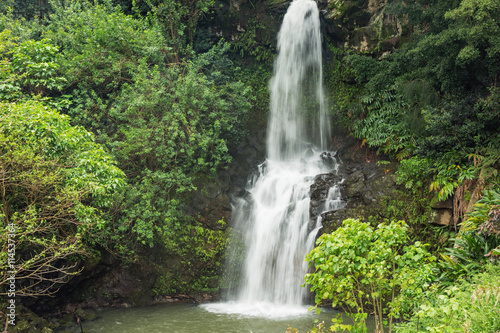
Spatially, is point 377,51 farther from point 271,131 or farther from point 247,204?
point 247,204

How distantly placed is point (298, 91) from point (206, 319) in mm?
11936

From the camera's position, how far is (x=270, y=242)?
1254 centimetres

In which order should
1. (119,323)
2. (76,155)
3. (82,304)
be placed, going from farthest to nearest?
(82,304) → (119,323) → (76,155)

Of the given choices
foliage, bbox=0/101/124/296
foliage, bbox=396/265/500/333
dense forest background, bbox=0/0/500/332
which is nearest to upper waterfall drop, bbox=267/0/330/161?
dense forest background, bbox=0/0/500/332

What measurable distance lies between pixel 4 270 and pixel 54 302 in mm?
3580

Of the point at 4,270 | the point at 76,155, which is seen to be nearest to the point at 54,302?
the point at 4,270

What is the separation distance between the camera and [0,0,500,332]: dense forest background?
7.88 meters

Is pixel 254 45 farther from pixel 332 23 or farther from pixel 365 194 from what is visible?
pixel 365 194

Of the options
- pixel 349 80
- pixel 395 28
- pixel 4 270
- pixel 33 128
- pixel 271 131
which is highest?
pixel 395 28

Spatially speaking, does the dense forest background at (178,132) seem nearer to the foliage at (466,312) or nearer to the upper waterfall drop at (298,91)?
the upper waterfall drop at (298,91)

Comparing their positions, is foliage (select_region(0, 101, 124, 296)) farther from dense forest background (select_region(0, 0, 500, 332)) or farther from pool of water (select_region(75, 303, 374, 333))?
pool of water (select_region(75, 303, 374, 333))

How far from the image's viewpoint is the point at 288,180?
14641 millimetres

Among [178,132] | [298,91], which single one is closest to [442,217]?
[178,132]

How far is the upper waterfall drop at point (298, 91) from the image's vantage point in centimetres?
1780
